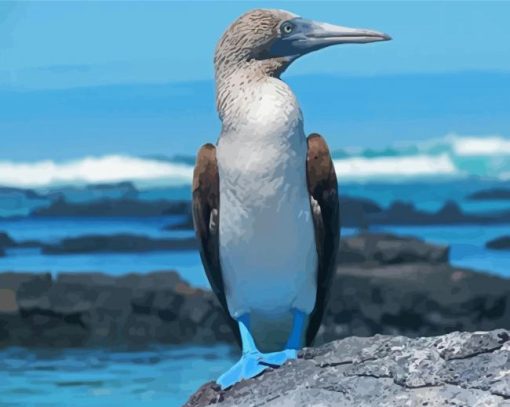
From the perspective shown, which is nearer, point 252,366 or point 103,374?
point 252,366

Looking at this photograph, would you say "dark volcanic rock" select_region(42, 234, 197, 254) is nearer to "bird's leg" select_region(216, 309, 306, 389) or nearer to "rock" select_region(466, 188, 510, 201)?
"rock" select_region(466, 188, 510, 201)

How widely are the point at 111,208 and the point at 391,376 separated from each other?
3.31m

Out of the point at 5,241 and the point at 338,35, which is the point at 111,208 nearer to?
the point at 5,241

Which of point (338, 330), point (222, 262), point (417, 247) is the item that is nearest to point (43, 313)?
point (338, 330)

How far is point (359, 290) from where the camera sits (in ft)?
17.4

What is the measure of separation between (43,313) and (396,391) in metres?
3.68

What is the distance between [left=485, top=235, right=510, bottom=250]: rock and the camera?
5242 millimetres

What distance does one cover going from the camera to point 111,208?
523 cm

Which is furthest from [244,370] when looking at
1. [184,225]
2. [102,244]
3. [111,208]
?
[102,244]

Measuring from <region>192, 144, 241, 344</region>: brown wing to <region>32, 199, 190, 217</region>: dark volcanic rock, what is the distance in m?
2.64

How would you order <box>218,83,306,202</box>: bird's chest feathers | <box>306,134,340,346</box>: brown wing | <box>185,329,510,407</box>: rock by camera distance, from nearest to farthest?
1. <box>185,329,510,407</box>: rock
2. <box>218,83,306,202</box>: bird's chest feathers
3. <box>306,134,340,346</box>: brown wing

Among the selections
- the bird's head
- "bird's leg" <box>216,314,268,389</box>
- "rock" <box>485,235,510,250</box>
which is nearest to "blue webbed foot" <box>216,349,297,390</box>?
"bird's leg" <box>216,314,268,389</box>

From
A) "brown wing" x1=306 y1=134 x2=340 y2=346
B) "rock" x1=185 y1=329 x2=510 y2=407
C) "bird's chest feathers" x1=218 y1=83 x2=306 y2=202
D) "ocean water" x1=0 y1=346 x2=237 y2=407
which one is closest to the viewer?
"rock" x1=185 y1=329 x2=510 y2=407

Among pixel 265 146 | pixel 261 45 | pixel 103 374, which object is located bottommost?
pixel 103 374
